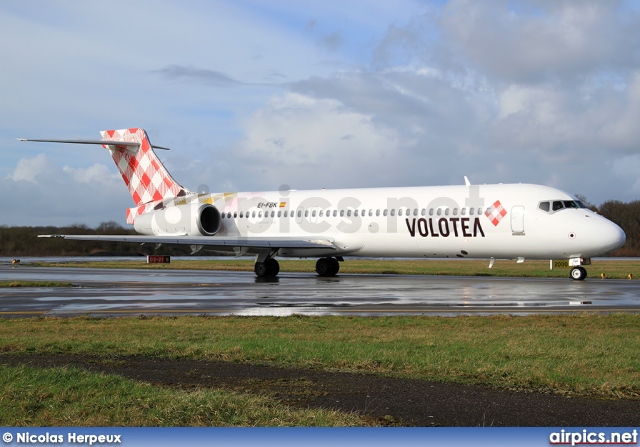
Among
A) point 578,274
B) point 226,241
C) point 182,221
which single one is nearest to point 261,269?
point 226,241

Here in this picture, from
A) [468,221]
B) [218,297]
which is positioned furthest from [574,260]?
[218,297]

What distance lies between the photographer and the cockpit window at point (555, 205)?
27062 millimetres

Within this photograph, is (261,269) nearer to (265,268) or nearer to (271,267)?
(265,268)

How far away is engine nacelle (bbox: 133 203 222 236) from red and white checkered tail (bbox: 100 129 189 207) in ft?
3.56

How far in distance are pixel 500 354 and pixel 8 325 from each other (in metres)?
8.60

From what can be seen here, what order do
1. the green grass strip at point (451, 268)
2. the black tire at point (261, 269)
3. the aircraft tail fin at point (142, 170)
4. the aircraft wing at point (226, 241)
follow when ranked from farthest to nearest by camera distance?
the aircraft tail fin at point (142, 170) → the green grass strip at point (451, 268) → the black tire at point (261, 269) → the aircraft wing at point (226, 241)

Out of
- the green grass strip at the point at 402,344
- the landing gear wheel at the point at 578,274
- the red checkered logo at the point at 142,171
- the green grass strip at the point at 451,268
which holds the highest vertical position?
the red checkered logo at the point at 142,171

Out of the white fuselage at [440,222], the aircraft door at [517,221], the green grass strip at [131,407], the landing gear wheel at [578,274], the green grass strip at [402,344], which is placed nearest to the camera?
the green grass strip at [131,407]

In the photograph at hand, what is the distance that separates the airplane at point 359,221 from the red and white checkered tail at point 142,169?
0.17 feet

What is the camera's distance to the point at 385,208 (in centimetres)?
3075

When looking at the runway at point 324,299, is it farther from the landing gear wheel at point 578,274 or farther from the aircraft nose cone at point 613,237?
the aircraft nose cone at point 613,237

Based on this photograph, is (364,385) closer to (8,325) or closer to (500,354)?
(500,354)

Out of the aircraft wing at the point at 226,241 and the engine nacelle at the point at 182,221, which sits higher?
the engine nacelle at the point at 182,221

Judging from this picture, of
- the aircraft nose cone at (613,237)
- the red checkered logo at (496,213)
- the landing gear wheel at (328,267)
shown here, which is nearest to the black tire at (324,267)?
the landing gear wheel at (328,267)
